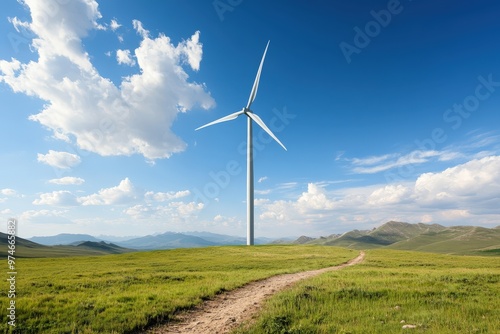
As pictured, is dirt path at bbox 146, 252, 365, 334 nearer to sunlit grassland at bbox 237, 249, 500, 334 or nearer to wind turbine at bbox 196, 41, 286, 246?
sunlit grassland at bbox 237, 249, 500, 334

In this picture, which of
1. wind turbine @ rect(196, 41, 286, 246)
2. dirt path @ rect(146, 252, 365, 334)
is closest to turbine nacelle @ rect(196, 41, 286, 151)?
wind turbine @ rect(196, 41, 286, 246)

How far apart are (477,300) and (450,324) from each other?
6.32 meters

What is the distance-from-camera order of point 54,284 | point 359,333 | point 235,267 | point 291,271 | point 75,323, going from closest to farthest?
point 359,333 < point 75,323 < point 54,284 < point 291,271 < point 235,267

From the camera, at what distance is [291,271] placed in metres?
31.6

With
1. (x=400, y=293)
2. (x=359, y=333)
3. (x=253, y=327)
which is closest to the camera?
(x=359, y=333)

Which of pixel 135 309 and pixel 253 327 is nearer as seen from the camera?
pixel 253 327

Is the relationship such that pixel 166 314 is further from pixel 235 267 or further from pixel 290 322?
pixel 235 267

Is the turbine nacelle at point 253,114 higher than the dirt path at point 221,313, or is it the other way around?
the turbine nacelle at point 253,114

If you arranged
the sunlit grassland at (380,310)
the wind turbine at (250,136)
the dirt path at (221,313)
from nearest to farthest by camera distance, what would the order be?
1. the sunlit grassland at (380,310)
2. the dirt path at (221,313)
3. the wind turbine at (250,136)

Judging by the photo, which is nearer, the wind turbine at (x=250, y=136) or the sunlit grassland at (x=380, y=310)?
the sunlit grassland at (x=380, y=310)

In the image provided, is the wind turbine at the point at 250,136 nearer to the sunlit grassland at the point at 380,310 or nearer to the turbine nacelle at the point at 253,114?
the turbine nacelle at the point at 253,114

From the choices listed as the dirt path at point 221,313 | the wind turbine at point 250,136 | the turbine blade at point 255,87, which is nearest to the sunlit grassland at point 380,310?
the dirt path at point 221,313

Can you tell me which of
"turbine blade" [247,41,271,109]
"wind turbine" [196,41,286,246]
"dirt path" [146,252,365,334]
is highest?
"turbine blade" [247,41,271,109]

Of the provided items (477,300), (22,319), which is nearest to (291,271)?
(477,300)
